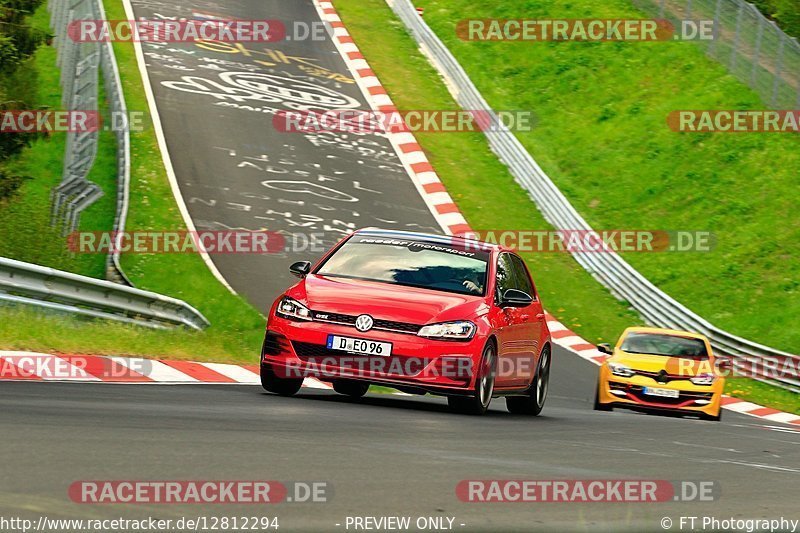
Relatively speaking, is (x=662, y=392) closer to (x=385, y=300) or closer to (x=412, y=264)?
(x=412, y=264)

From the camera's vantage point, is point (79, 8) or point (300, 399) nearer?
point (300, 399)

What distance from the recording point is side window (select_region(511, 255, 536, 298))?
44.1 feet

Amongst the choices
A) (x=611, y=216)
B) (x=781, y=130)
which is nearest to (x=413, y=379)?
(x=611, y=216)

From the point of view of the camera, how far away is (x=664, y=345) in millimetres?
18391

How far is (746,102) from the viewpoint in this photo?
3522cm

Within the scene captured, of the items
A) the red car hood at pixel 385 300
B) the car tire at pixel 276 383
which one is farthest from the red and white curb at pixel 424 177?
the car tire at pixel 276 383

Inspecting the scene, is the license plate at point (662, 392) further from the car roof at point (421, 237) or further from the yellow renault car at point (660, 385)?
the car roof at point (421, 237)

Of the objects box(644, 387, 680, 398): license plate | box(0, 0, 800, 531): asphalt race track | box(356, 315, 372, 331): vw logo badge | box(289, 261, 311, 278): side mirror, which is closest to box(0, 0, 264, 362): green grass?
box(0, 0, 800, 531): asphalt race track

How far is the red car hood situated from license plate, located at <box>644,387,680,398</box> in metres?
6.04

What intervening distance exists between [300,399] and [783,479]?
419cm

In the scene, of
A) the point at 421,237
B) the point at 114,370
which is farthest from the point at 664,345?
the point at 114,370

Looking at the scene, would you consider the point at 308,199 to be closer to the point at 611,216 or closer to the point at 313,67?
the point at 611,216

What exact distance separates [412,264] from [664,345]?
717cm

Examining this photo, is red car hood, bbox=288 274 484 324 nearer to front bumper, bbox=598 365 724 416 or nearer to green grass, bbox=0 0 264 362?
green grass, bbox=0 0 264 362
